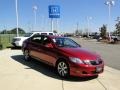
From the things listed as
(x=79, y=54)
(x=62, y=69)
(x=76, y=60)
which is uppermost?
(x=79, y=54)

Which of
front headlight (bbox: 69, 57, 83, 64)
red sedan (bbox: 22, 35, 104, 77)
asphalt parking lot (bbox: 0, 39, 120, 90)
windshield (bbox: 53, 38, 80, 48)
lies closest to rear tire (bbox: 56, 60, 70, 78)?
red sedan (bbox: 22, 35, 104, 77)

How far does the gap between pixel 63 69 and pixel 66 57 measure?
1.61 feet

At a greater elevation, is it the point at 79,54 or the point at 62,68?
the point at 79,54

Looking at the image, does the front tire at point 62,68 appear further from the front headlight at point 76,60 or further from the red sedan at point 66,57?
the front headlight at point 76,60

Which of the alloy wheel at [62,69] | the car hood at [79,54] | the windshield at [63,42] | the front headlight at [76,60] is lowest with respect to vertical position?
the alloy wheel at [62,69]

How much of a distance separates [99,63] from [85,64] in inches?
29.2

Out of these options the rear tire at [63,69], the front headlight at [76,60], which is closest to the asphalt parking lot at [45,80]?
the rear tire at [63,69]

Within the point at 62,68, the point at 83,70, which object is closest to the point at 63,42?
the point at 62,68

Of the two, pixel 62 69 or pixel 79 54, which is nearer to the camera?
pixel 79 54

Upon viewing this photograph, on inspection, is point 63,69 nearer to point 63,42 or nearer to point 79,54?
point 79,54

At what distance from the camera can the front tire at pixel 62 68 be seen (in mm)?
10284

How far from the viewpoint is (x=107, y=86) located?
945 cm

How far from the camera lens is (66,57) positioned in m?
10.3

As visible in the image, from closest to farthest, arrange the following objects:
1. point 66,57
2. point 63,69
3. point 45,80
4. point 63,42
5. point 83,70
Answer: point 83,70 < point 45,80 < point 66,57 < point 63,69 < point 63,42
